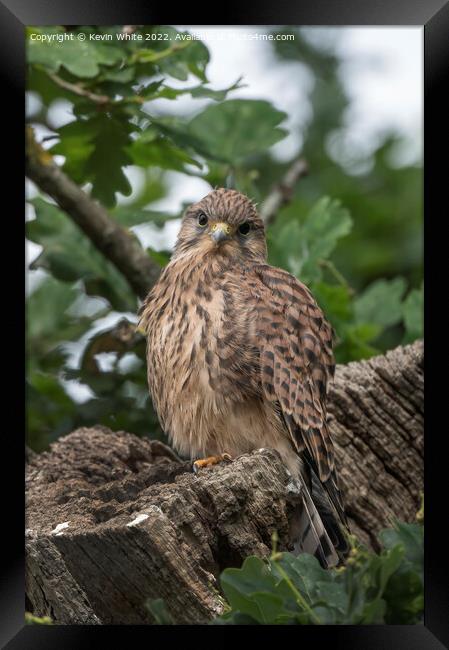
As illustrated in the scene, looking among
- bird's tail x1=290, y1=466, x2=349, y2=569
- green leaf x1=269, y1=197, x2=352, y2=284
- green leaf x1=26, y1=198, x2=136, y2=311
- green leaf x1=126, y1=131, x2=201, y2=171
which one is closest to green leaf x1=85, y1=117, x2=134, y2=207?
green leaf x1=126, y1=131, x2=201, y2=171

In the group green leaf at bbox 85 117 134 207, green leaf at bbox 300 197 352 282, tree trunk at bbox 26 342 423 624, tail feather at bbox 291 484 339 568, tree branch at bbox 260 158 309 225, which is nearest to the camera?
tree trunk at bbox 26 342 423 624

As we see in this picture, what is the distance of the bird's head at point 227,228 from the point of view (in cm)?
464

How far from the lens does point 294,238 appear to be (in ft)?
17.3

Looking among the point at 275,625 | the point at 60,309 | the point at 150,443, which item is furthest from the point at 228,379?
the point at 60,309

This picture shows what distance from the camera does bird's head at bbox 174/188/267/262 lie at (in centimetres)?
464

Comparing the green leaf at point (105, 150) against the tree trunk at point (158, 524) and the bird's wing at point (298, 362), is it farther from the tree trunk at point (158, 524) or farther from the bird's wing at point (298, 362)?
the tree trunk at point (158, 524)

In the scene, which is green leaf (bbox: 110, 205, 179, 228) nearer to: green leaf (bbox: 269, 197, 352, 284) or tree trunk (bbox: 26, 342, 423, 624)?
green leaf (bbox: 269, 197, 352, 284)

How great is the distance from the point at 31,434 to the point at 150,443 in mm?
793

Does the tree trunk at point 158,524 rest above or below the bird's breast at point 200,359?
→ below

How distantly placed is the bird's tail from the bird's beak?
118 cm
